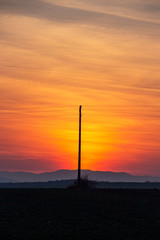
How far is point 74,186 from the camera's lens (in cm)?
6212
